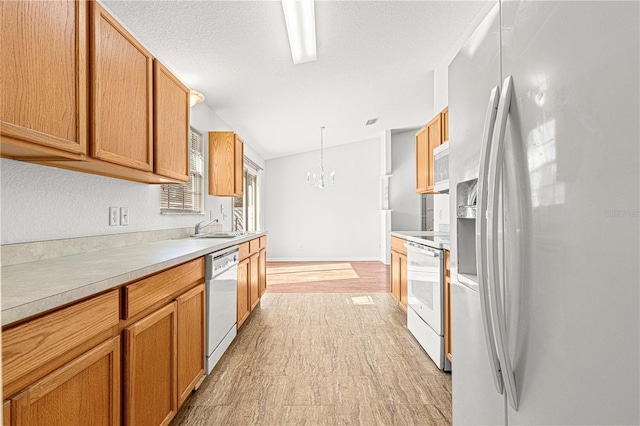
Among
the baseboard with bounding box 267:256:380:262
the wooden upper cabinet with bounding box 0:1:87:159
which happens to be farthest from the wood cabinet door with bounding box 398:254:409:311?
the baseboard with bounding box 267:256:380:262

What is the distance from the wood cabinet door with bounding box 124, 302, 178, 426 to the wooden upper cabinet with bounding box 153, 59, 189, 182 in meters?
1.01

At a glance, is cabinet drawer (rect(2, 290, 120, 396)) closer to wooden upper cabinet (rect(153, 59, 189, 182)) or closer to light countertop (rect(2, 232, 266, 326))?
light countertop (rect(2, 232, 266, 326))

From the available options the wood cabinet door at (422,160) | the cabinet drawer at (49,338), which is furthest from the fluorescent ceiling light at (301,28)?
the cabinet drawer at (49,338)

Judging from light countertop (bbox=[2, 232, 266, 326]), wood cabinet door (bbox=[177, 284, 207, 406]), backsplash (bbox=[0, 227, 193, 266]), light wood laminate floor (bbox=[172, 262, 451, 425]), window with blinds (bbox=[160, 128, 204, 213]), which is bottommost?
light wood laminate floor (bbox=[172, 262, 451, 425])

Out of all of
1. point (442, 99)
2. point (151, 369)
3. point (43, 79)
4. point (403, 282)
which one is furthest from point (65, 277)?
point (442, 99)

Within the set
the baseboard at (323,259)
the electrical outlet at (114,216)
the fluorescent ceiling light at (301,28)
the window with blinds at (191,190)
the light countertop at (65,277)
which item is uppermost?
the fluorescent ceiling light at (301,28)

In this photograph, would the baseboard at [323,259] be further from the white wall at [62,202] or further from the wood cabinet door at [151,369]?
the wood cabinet door at [151,369]

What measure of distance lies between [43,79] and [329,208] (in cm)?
767

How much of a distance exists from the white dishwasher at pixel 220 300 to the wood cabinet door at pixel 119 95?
77cm

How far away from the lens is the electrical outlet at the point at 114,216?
88.8 inches

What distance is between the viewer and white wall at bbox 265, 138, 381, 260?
28.9 ft

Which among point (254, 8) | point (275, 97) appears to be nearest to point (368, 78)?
point (275, 97)

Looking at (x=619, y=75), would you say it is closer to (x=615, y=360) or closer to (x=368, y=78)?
(x=615, y=360)

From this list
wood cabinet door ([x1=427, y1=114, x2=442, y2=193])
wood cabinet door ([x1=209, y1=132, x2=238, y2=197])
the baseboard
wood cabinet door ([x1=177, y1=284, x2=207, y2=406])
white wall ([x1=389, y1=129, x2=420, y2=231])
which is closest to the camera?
wood cabinet door ([x1=177, y1=284, x2=207, y2=406])
